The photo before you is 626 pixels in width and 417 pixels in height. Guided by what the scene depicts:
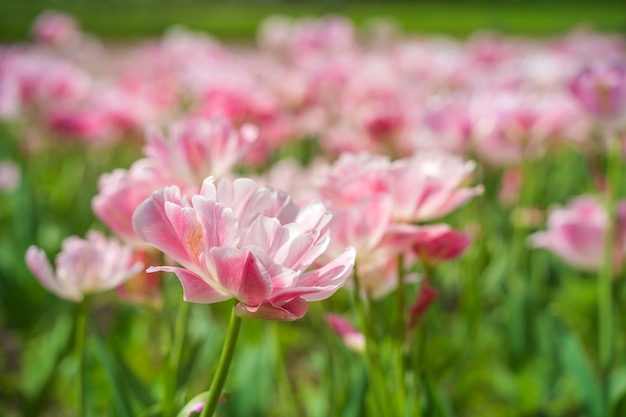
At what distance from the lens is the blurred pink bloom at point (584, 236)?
1.33 metres

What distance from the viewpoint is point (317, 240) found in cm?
Result: 60

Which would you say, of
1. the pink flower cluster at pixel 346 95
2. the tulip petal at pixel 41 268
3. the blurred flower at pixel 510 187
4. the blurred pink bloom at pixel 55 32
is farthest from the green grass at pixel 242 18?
the tulip petal at pixel 41 268

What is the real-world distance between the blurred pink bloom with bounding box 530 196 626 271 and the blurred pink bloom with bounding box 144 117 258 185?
662 mm

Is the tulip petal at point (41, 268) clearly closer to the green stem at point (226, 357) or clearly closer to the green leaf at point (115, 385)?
the green leaf at point (115, 385)

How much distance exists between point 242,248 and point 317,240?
67mm

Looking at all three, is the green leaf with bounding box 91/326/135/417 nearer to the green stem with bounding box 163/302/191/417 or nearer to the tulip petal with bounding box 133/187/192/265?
the green stem with bounding box 163/302/191/417

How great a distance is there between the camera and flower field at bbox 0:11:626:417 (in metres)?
0.65

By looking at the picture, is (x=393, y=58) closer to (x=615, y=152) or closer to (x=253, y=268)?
(x=615, y=152)

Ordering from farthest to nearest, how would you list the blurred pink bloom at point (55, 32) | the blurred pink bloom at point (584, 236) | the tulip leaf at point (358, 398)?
the blurred pink bloom at point (55, 32), the blurred pink bloom at point (584, 236), the tulip leaf at point (358, 398)

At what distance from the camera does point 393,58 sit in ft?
11.3

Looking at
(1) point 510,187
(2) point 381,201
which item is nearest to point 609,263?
(2) point 381,201

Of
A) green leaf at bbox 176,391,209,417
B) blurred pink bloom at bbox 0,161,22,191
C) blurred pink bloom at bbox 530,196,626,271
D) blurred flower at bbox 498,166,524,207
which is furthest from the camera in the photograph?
blurred pink bloom at bbox 0,161,22,191

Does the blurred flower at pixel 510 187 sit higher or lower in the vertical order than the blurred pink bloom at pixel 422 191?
lower

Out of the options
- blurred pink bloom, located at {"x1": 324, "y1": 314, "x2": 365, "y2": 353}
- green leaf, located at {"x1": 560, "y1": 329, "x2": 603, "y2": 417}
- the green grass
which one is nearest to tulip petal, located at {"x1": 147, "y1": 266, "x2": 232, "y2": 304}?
Answer: blurred pink bloom, located at {"x1": 324, "y1": 314, "x2": 365, "y2": 353}
